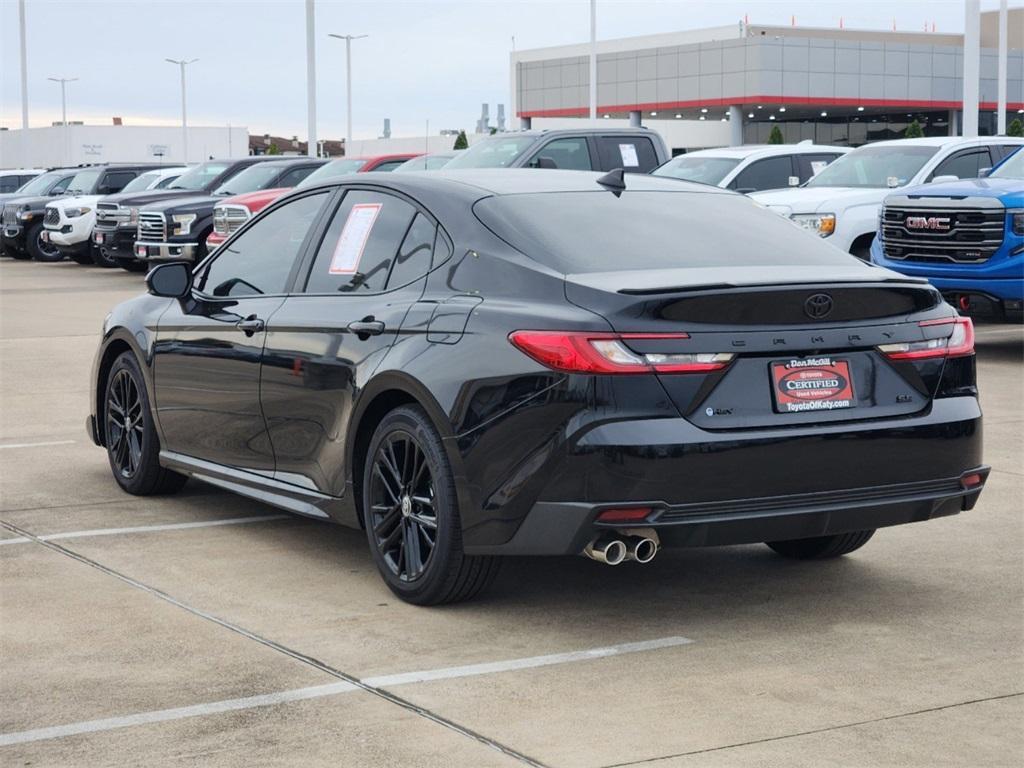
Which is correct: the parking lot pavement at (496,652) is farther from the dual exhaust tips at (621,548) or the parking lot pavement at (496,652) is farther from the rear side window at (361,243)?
the rear side window at (361,243)

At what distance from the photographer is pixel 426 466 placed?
588 centimetres

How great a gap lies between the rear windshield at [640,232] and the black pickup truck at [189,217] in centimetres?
1838

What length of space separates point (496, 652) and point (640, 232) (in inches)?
67.2

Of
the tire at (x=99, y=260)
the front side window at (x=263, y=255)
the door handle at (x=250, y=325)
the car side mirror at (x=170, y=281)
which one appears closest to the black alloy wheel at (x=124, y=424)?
the car side mirror at (x=170, y=281)

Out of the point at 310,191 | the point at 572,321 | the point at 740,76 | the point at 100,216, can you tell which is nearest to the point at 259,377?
the point at 310,191

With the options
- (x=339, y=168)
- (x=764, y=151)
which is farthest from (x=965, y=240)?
(x=339, y=168)

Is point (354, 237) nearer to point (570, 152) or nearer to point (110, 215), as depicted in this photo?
point (570, 152)

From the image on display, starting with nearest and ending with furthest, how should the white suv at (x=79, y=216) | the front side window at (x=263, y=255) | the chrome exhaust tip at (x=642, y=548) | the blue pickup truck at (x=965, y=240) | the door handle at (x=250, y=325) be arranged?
the chrome exhaust tip at (x=642, y=548)
the door handle at (x=250, y=325)
the front side window at (x=263, y=255)
the blue pickup truck at (x=965, y=240)
the white suv at (x=79, y=216)

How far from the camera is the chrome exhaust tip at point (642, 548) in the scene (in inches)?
213

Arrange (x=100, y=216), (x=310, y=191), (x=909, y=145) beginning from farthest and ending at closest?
(x=100, y=216) → (x=909, y=145) → (x=310, y=191)

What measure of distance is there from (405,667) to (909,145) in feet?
47.6

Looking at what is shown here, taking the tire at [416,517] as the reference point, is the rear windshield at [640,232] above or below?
above

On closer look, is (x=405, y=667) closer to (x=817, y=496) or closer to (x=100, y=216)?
(x=817, y=496)

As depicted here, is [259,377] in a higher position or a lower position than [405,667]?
higher
